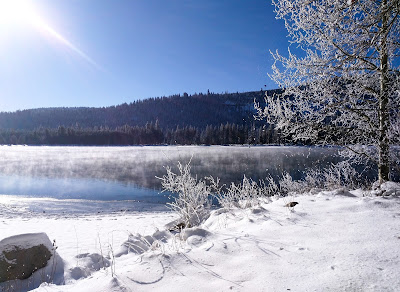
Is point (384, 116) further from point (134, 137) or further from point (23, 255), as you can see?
point (134, 137)

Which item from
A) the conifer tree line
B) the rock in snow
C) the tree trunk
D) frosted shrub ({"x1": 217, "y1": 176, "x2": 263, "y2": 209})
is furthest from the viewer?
the conifer tree line

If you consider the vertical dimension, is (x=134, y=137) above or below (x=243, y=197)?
above

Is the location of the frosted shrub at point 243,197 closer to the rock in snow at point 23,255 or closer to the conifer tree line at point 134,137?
the rock in snow at point 23,255

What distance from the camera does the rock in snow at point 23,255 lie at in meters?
4.05

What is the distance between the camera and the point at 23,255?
4.24m

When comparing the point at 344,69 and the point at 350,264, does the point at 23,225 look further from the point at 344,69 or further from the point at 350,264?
the point at 344,69

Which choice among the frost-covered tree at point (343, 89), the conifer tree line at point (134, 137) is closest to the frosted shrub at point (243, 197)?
the frost-covered tree at point (343, 89)

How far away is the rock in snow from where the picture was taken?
4.05 metres

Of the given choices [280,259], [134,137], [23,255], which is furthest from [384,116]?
[134,137]

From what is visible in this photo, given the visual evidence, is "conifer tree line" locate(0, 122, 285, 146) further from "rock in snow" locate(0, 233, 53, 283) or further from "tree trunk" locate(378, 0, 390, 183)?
"rock in snow" locate(0, 233, 53, 283)

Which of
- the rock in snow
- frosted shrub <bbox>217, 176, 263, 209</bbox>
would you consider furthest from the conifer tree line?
the rock in snow

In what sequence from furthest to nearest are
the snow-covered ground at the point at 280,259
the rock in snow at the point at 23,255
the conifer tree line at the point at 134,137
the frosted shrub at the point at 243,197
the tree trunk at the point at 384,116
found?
the conifer tree line at the point at 134,137, the frosted shrub at the point at 243,197, the tree trunk at the point at 384,116, the rock in snow at the point at 23,255, the snow-covered ground at the point at 280,259

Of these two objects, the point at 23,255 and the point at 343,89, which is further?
the point at 343,89

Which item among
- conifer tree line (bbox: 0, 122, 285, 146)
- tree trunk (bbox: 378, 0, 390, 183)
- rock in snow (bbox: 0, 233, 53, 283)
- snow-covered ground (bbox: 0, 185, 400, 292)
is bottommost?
rock in snow (bbox: 0, 233, 53, 283)
